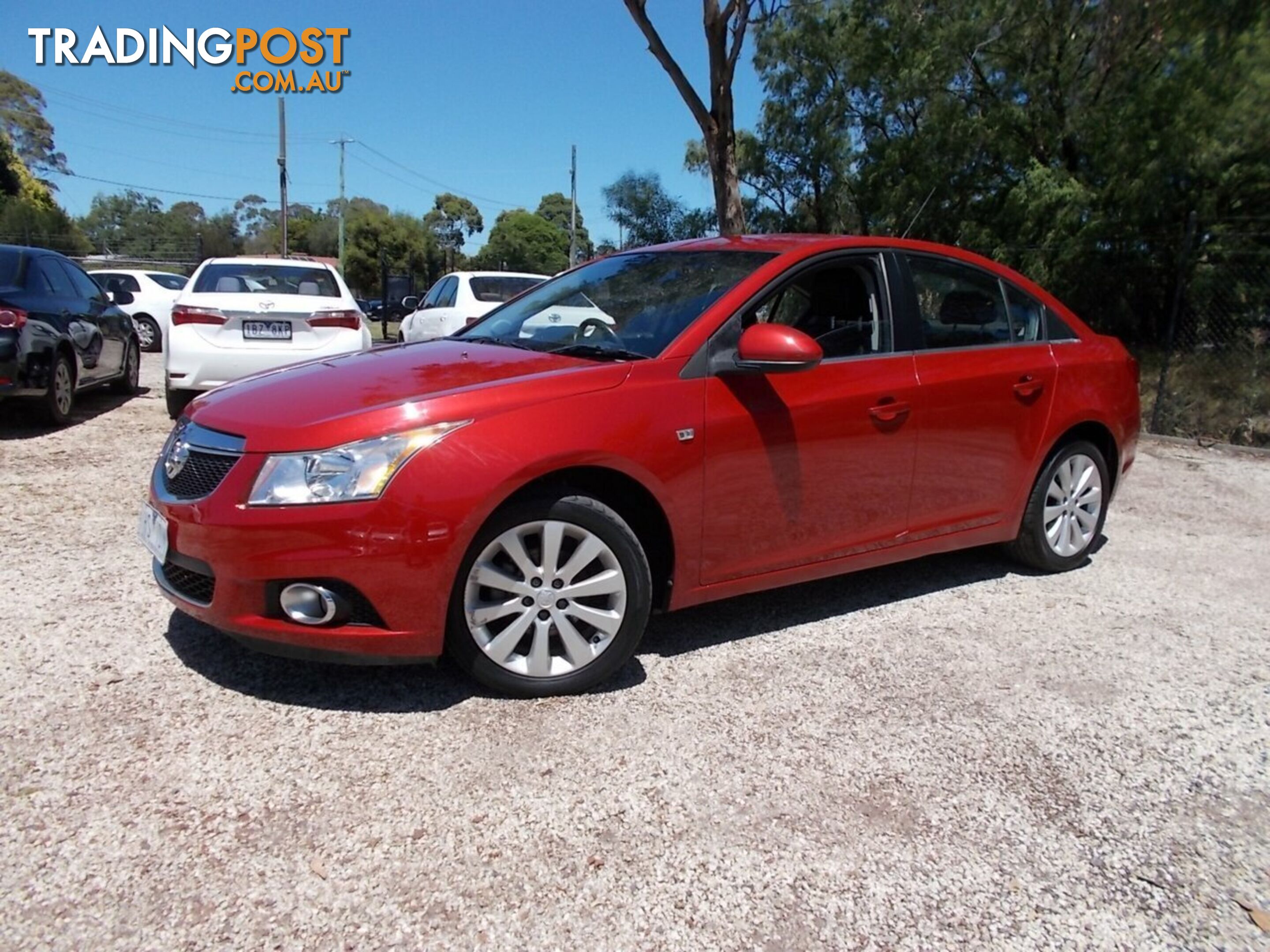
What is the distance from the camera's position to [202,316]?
7469 mm

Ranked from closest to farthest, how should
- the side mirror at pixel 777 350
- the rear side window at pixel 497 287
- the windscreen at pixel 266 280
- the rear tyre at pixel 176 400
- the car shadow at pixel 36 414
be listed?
the side mirror at pixel 777 350 → the car shadow at pixel 36 414 → the rear tyre at pixel 176 400 → the windscreen at pixel 266 280 → the rear side window at pixel 497 287

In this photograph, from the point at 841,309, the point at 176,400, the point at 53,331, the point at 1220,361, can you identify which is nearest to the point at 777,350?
the point at 841,309

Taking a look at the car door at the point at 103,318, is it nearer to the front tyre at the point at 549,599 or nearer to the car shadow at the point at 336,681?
the car shadow at the point at 336,681

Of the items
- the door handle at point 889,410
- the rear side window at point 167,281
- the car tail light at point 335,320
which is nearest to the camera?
the door handle at point 889,410

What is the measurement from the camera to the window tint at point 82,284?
810cm

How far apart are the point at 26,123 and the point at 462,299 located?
221 feet

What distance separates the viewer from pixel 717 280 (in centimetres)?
363

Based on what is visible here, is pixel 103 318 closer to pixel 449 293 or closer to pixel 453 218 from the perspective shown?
pixel 449 293

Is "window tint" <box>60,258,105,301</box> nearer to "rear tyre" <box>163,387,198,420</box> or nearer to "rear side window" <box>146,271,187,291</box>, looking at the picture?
"rear tyre" <box>163,387,198,420</box>

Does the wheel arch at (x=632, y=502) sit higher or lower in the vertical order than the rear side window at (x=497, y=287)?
lower

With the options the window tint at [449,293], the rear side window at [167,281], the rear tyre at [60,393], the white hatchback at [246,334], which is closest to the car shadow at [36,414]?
the rear tyre at [60,393]

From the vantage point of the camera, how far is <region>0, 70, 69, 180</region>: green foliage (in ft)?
195

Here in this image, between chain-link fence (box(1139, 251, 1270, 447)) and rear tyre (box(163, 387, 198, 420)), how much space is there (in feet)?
31.1

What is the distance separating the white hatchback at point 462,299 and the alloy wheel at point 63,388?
144 inches
